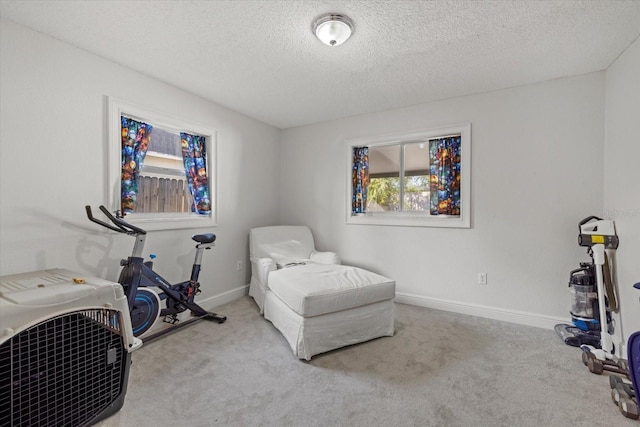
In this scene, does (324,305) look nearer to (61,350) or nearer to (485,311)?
(61,350)

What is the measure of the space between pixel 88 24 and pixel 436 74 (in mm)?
2717

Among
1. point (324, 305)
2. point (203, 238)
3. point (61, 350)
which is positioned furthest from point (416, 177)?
point (61, 350)

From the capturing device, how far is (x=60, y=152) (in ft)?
6.70

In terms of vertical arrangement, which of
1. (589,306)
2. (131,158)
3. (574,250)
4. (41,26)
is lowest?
(589,306)

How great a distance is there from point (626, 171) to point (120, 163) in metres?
4.05

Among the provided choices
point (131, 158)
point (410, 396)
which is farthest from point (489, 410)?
point (131, 158)

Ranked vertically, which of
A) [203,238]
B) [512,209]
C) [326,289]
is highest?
[512,209]

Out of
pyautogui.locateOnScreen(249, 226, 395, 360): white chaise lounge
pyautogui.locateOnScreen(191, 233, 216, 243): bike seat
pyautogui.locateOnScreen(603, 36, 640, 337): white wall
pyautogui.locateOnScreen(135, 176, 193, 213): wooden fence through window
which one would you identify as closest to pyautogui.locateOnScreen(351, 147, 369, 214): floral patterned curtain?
pyautogui.locateOnScreen(249, 226, 395, 360): white chaise lounge

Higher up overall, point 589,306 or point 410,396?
point 589,306

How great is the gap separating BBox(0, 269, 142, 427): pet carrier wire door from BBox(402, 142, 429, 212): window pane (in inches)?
120

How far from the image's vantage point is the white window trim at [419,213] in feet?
9.84

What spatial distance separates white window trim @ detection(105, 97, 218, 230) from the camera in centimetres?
231

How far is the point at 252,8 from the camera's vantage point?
1708 mm

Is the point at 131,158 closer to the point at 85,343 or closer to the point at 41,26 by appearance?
the point at 41,26
